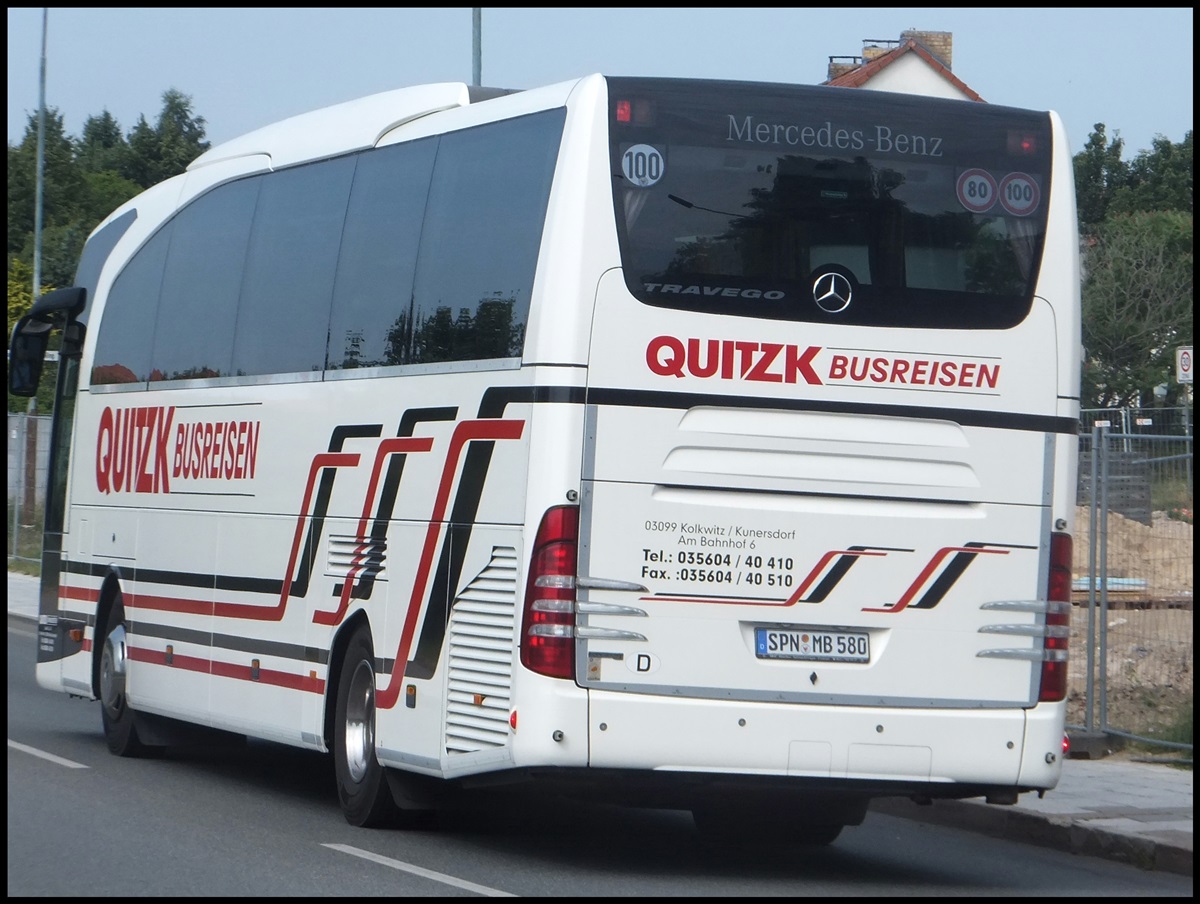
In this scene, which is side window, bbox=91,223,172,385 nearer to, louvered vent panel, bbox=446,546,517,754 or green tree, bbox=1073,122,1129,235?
louvered vent panel, bbox=446,546,517,754

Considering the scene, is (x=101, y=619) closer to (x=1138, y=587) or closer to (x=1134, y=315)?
(x=1138, y=587)

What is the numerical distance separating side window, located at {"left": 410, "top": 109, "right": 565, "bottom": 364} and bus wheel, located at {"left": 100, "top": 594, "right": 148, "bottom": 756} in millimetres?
4913

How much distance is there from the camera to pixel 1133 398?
2916 inches

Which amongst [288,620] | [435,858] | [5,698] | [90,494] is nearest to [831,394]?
[435,858]

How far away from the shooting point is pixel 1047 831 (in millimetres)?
11219

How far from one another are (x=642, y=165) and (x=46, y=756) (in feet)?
21.9

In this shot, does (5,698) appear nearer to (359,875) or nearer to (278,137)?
(278,137)

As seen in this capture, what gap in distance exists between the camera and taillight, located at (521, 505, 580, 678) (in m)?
9.05

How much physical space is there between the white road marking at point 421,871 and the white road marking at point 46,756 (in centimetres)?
386

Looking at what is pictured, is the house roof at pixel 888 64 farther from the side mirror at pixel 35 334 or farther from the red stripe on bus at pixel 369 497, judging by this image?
the red stripe on bus at pixel 369 497

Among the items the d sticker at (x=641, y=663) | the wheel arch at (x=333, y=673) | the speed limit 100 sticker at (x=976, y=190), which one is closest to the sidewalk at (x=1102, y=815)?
the d sticker at (x=641, y=663)

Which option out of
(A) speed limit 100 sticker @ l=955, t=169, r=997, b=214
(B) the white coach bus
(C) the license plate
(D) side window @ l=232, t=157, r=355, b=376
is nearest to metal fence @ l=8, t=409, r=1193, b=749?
(B) the white coach bus

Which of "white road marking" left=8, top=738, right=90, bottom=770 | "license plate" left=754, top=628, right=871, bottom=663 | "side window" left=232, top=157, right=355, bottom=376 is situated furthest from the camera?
"white road marking" left=8, top=738, right=90, bottom=770

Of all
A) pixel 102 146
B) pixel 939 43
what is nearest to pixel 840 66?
pixel 939 43
